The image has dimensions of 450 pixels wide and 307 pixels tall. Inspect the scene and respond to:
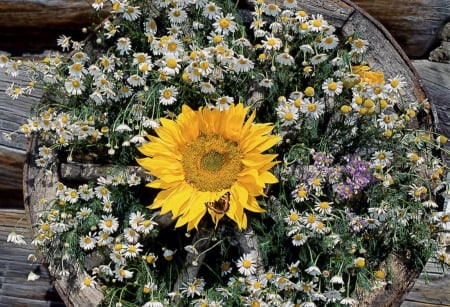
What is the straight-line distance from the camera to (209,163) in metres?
→ 2.09

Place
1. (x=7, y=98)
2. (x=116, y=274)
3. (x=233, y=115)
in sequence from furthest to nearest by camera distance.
Answer: (x=7, y=98) < (x=116, y=274) < (x=233, y=115)

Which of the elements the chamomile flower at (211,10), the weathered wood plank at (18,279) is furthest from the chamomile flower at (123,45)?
the weathered wood plank at (18,279)

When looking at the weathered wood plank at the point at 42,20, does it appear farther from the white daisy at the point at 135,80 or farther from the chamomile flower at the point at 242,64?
the chamomile flower at the point at 242,64

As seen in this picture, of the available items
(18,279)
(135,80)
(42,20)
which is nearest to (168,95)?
(135,80)

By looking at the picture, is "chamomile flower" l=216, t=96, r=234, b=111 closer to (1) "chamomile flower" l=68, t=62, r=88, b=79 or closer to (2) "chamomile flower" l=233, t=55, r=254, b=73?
(2) "chamomile flower" l=233, t=55, r=254, b=73

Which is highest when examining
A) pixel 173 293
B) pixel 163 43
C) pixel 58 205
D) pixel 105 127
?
pixel 163 43

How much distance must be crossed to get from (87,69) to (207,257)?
74cm

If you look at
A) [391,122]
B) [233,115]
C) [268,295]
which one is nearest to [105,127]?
[233,115]

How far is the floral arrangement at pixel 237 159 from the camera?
205cm

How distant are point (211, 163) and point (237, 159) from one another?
79 mm

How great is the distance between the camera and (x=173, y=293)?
6.89 feet

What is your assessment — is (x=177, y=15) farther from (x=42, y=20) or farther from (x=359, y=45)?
(x=42, y=20)

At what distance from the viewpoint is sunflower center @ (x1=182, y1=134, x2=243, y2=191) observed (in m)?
2.10

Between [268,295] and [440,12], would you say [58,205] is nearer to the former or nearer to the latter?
[268,295]
